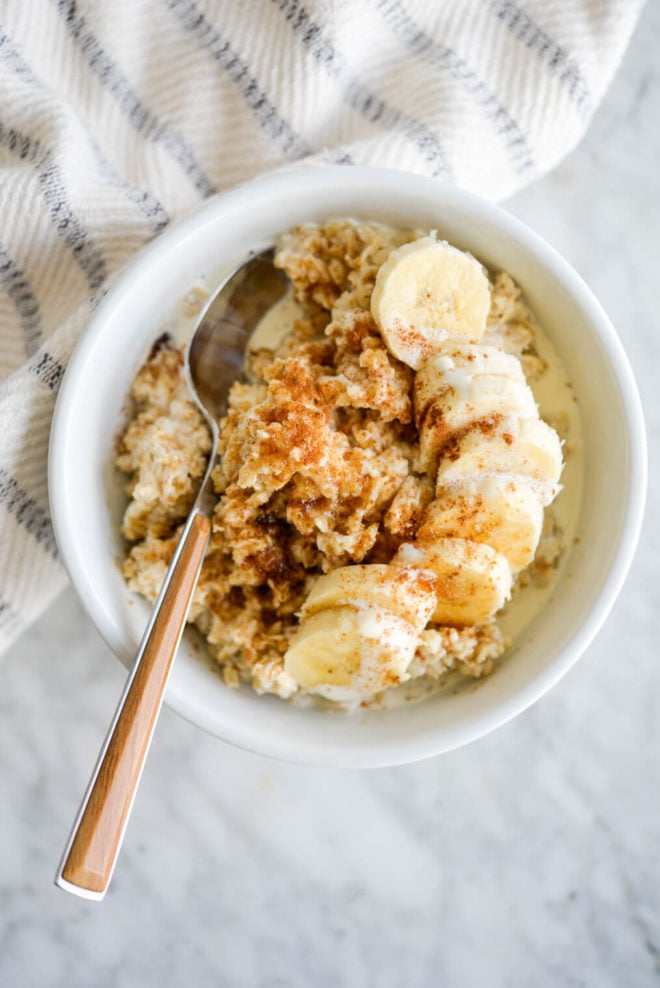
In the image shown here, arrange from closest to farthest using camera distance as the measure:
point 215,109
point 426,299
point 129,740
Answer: point 129,740
point 426,299
point 215,109

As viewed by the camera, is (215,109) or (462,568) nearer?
(462,568)

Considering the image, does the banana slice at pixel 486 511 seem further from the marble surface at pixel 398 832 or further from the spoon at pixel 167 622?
the marble surface at pixel 398 832

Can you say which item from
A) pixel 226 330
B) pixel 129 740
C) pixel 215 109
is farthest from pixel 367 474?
pixel 215 109

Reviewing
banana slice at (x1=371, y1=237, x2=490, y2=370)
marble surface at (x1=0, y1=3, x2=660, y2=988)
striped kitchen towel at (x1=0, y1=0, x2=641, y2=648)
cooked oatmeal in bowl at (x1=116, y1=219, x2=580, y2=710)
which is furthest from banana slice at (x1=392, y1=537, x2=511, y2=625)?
striped kitchen towel at (x1=0, y1=0, x2=641, y2=648)

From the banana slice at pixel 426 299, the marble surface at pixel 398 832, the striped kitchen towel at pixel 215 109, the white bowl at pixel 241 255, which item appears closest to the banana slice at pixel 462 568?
the white bowl at pixel 241 255

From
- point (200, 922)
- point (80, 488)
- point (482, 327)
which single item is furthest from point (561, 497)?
point (200, 922)

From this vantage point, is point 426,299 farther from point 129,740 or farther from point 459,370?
point 129,740

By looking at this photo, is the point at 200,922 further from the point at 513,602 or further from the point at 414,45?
the point at 414,45
